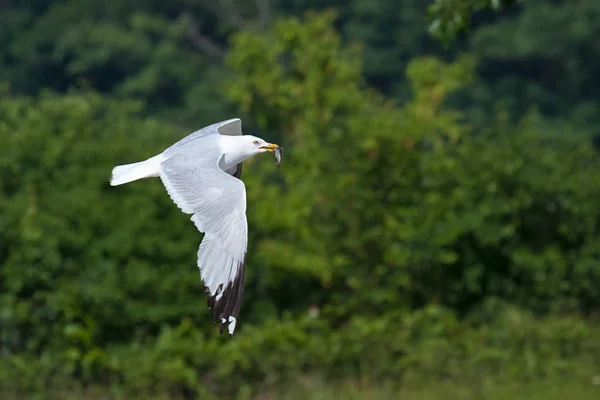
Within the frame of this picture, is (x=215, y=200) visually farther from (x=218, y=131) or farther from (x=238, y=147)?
(x=218, y=131)

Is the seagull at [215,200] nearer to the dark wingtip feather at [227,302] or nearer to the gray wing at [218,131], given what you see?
the dark wingtip feather at [227,302]

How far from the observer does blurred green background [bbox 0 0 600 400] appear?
9.37 meters

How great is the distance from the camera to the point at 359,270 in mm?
10734

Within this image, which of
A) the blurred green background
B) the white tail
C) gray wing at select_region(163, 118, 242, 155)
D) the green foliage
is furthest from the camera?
the blurred green background

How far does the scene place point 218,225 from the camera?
17.7 ft

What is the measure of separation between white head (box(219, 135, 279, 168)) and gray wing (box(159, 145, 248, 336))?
0.21m

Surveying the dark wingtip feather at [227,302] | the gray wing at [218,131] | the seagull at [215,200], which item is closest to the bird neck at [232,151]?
the seagull at [215,200]

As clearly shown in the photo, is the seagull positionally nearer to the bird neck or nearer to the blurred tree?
the bird neck

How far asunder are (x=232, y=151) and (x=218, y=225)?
0.55 m

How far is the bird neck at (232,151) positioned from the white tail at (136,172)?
24cm

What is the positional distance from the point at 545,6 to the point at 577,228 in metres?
13.3

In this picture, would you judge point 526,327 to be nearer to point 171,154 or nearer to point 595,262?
point 595,262

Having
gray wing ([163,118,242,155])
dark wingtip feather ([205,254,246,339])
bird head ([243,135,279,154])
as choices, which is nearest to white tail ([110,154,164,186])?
gray wing ([163,118,242,155])

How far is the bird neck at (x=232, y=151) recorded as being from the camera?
19.3 ft
